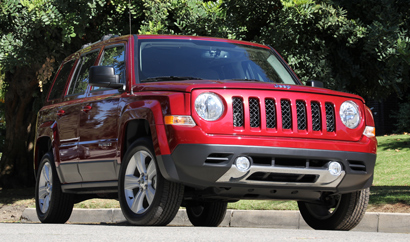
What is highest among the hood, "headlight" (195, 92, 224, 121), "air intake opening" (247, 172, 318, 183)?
the hood

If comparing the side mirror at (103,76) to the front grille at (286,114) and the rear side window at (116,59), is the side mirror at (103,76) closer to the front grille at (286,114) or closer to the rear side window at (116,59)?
the rear side window at (116,59)

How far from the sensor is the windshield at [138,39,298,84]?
7.04 meters

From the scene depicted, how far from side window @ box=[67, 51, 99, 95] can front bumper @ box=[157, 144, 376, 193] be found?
232 cm

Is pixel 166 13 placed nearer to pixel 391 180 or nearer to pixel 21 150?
pixel 391 180

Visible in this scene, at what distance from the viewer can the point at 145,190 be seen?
638 cm

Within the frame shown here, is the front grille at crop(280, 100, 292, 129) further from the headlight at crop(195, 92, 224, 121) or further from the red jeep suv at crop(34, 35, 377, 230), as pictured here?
the headlight at crop(195, 92, 224, 121)

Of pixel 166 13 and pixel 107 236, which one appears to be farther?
pixel 166 13

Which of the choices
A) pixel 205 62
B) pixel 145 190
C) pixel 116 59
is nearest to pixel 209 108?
pixel 145 190

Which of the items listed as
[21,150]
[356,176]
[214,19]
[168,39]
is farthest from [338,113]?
[21,150]

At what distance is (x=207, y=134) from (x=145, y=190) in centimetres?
91

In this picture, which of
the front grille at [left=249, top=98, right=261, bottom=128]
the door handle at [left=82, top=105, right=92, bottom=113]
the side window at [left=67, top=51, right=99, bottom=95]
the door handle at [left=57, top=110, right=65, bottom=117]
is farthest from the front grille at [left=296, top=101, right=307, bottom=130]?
the door handle at [left=57, top=110, right=65, bottom=117]

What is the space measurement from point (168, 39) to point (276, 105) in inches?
69.6

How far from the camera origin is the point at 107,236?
5.35m

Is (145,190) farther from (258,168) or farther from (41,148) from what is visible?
(41,148)
